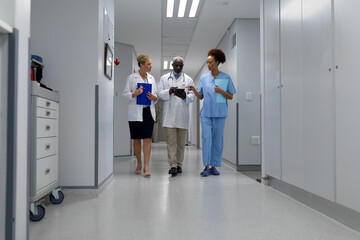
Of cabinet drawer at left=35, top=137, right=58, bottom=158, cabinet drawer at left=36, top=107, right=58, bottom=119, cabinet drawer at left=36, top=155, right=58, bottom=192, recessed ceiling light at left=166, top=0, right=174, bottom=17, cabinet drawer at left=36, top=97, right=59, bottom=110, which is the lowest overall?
cabinet drawer at left=36, top=155, right=58, bottom=192

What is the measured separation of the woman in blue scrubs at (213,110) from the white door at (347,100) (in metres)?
2.12

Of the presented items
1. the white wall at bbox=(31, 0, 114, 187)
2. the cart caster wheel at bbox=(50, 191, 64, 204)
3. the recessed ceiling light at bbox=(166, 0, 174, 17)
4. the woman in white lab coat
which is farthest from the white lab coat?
the cart caster wheel at bbox=(50, 191, 64, 204)

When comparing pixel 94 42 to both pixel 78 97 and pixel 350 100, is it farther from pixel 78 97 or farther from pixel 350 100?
pixel 350 100

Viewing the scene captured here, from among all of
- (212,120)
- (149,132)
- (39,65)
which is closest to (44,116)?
(39,65)

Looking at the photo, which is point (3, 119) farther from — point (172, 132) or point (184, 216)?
point (172, 132)

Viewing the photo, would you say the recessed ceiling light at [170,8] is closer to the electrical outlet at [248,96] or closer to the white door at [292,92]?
the electrical outlet at [248,96]

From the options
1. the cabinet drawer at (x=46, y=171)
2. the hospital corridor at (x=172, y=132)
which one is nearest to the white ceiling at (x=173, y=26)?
the hospital corridor at (x=172, y=132)

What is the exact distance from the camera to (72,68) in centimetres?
281

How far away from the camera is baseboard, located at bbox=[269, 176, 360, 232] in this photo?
6.19ft

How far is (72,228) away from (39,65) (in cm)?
137

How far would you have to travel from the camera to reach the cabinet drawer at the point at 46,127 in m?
2.20

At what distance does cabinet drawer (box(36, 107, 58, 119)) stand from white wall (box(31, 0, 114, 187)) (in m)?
0.29

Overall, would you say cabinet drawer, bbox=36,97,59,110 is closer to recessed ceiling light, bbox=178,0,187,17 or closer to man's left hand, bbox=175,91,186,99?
man's left hand, bbox=175,91,186,99

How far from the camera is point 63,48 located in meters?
2.82
